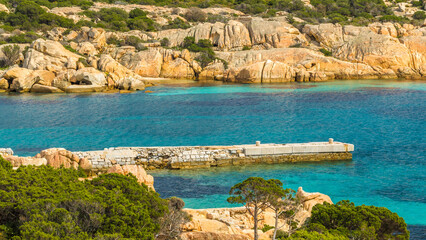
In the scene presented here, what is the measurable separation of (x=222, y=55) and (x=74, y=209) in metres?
76.5

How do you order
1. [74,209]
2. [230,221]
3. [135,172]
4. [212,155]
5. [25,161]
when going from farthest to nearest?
1. [212,155]
2. [25,161]
3. [135,172]
4. [230,221]
5. [74,209]

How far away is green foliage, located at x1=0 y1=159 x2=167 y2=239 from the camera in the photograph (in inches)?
471

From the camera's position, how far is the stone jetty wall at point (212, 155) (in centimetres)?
2964

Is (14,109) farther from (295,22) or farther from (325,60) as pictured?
(295,22)

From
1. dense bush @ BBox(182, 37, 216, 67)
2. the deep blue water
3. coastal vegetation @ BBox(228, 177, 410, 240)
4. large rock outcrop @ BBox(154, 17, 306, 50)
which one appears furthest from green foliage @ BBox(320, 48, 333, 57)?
coastal vegetation @ BBox(228, 177, 410, 240)

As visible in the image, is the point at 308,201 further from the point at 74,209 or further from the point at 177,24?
the point at 177,24

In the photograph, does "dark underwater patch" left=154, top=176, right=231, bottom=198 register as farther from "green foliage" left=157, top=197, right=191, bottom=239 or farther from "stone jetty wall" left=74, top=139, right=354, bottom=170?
"green foliage" left=157, top=197, right=191, bottom=239

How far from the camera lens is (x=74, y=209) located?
12805mm

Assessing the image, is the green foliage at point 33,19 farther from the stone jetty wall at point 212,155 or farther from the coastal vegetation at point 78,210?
the coastal vegetation at point 78,210

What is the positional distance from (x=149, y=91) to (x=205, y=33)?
28913mm

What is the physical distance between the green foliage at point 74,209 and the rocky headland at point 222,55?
56246 mm

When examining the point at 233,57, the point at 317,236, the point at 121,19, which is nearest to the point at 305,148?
the point at 317,236

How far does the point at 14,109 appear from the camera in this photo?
53031 millimetres

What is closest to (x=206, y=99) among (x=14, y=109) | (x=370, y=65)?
(x=14, y=109)
